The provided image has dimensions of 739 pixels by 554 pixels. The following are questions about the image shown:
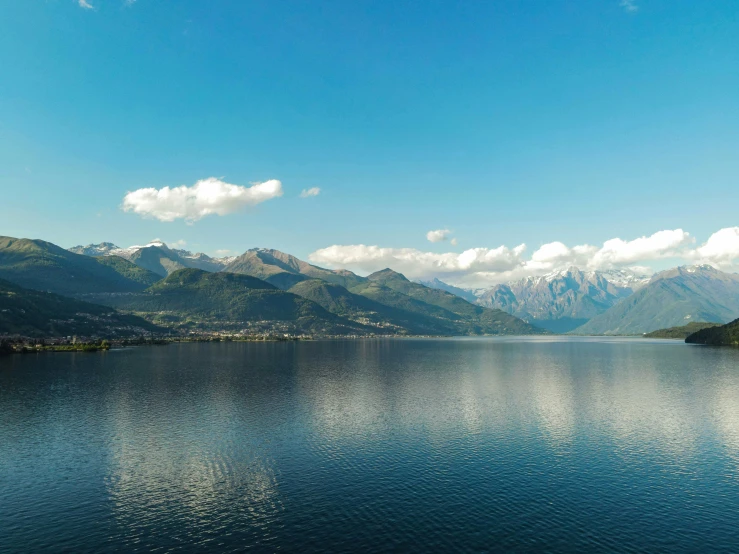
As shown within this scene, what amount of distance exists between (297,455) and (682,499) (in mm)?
56790

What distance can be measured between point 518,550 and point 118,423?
87089 mm

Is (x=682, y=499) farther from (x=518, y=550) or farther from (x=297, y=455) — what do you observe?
A: (x=297, y=455)

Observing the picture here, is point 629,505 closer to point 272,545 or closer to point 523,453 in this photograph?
point 523,453

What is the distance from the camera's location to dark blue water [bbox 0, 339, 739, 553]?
48.2 m

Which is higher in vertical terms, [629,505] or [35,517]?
[35,517]

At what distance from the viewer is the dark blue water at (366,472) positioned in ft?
158

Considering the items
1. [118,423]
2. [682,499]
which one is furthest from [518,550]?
[118,423]

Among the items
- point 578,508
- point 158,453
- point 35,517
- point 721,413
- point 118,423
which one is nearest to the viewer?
point 35,517

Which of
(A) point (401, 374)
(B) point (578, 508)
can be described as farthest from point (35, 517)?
(A) point (401, 374)

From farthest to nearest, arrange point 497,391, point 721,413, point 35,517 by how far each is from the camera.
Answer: point 497,391, point 721,413, point 35,517

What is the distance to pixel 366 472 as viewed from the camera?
67.4 metres

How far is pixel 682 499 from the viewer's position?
5769cm

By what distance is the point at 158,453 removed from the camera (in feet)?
247

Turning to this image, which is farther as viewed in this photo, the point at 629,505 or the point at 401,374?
the point at 401,374
